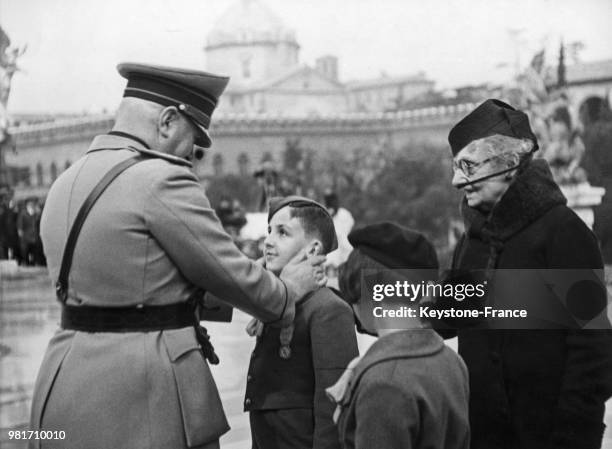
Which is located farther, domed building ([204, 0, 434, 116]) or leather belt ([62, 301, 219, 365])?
domed building ([204, 0, 434, 116])

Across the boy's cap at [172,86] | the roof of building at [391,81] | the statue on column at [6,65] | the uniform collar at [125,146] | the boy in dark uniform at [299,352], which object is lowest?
the boy in dark uniform at [299,352]

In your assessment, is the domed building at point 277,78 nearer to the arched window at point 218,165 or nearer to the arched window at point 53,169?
the arched window at point 218,165

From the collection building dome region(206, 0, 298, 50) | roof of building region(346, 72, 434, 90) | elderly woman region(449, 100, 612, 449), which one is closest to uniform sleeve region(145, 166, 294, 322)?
elderly woman region(449, 100, 612, 449)

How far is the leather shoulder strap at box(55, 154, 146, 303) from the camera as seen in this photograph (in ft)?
7.80

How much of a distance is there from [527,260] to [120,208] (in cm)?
108

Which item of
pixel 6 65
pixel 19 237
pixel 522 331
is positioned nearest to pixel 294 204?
pixel 522 331

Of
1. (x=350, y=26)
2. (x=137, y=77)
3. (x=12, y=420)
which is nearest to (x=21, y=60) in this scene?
(x=12, y=420)

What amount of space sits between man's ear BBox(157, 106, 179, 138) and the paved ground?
2.56 metres

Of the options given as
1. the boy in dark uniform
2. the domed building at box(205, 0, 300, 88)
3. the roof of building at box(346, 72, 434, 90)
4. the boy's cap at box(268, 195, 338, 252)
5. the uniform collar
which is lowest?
the boy in dark uniform

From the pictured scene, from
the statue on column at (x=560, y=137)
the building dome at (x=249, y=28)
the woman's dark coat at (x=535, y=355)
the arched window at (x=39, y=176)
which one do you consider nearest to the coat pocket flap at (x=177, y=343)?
the woman's dark coat at (x=535, y=355)

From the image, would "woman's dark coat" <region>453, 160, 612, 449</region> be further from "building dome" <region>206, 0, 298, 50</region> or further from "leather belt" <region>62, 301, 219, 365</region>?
"building dome" <region>206, 0, 298, 50</region>

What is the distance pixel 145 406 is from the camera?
241 cm

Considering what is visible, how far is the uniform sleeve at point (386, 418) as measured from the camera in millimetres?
2080

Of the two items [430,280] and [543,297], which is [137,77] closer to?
[430,280]
